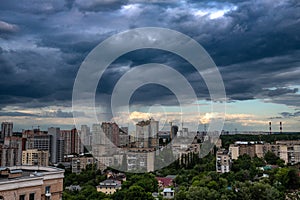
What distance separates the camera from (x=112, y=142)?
17.6 metres

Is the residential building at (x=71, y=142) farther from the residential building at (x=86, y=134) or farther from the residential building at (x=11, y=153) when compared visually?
the residential building at (x=11, y=153)

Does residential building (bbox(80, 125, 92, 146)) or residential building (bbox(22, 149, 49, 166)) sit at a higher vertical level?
residential building (bbox(80, 125, 92, 146))

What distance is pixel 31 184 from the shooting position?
9.80 ft

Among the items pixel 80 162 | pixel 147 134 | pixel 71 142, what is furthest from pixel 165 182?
pixel 71 142

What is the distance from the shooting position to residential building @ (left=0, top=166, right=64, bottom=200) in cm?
280

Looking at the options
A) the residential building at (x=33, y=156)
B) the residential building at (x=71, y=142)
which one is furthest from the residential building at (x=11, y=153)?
the residential building at (x=71, y=142)

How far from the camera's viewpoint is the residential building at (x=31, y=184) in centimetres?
280

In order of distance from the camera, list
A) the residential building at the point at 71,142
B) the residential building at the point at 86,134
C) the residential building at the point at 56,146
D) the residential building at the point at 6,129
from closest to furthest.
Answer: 1. the residential building at the point at 86,134
2. the residential building at the point at 6,129
3. the residential building at the point at 56,146
4. the residential building at the point at 71,142

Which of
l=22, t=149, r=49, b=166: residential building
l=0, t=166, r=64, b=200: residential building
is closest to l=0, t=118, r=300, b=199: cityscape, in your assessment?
l=22, t=149, r=49, b=166: residential building

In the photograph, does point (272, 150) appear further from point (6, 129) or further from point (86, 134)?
point (6, 129)

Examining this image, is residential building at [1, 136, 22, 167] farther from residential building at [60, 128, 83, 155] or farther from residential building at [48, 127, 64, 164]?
residential building at [60, 128, 83, 155]

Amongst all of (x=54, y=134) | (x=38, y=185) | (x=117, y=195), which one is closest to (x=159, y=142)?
(x=54, y=134)

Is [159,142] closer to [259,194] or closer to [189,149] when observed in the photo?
[189,149]

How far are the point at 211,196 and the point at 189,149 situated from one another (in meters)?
12.0
